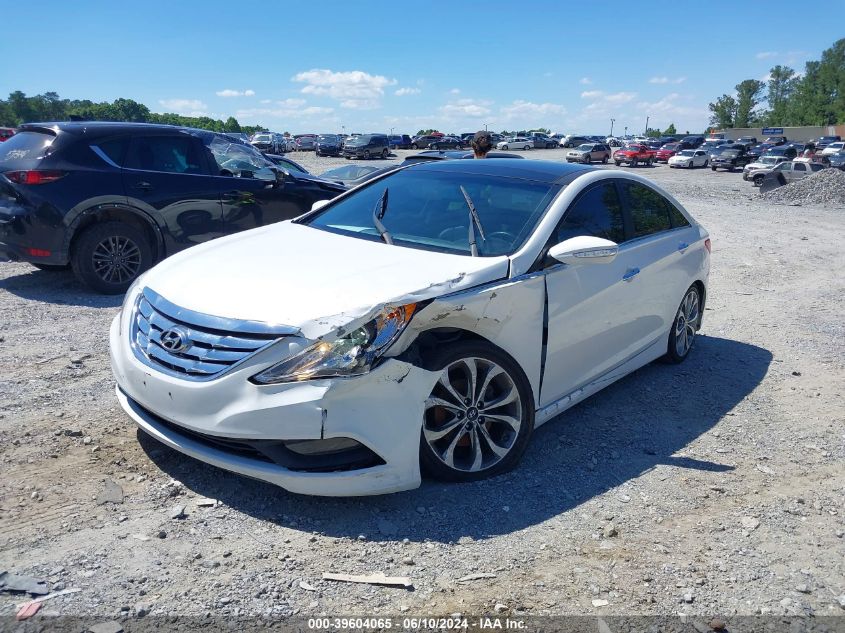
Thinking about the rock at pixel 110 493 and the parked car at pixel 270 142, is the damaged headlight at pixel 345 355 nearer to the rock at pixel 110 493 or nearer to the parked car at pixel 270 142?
the rock at pixel 110 493

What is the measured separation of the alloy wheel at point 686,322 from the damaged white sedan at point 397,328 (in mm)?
782

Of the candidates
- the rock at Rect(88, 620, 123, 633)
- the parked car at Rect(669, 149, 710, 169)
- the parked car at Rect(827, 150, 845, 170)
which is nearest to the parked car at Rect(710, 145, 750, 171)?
the parked car at Rect(669, 149, 710, 169)

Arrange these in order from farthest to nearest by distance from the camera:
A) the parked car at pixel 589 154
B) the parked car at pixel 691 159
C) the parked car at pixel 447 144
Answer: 1. the parked car at pixel 447 144
2. the parked car at pixel 691 159
3. the parked car at pixel 589 154

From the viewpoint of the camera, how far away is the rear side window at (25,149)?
23.8 ft

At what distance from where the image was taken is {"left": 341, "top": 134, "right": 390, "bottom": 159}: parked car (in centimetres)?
4941

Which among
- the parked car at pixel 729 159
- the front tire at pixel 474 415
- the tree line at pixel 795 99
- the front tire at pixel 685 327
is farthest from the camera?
the tree line at pixel 795 99

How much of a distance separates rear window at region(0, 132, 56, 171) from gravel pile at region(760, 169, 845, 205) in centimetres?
2213

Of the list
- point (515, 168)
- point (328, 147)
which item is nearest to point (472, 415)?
point (515, 168)

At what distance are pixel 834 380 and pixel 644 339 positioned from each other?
1.82 m

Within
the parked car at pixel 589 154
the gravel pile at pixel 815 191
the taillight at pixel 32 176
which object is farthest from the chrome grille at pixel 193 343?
the parked car at pixel 589 154

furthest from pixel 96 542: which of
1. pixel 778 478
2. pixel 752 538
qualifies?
pixel 778 478

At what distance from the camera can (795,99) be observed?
126 metres

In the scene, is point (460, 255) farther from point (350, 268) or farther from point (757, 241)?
point (757, 241)

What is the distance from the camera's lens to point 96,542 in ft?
10.1
